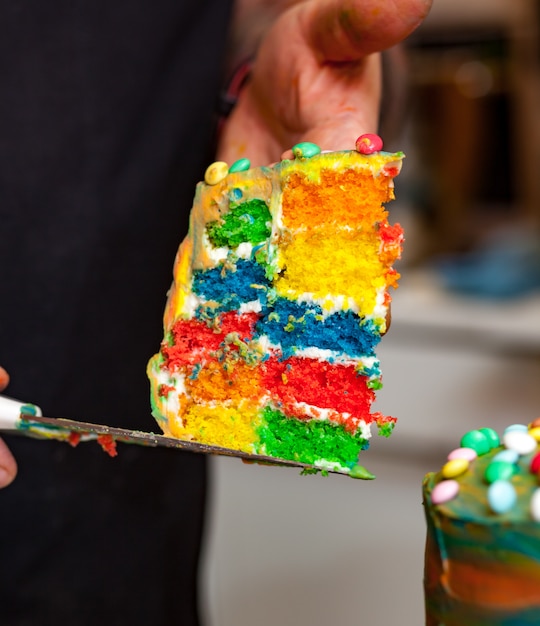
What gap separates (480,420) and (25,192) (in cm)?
123

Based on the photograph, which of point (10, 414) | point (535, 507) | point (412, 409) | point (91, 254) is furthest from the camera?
point (412, 409)

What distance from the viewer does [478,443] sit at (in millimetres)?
620

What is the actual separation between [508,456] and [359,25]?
40 cm

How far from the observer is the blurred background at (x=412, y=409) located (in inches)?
68.5

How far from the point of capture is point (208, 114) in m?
1.09

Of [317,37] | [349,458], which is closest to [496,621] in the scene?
[349,458]

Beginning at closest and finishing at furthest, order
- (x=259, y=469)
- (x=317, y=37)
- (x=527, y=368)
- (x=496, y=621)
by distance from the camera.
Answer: (x=496, y=621), (x=317, y=37), (x=527, y=368), (x=259, y=469)

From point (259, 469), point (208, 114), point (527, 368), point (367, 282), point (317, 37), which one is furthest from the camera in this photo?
point (259, 469)

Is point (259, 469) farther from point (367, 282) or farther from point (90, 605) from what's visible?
point (367, 282)

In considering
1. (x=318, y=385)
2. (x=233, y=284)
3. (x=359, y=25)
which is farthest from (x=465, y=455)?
(x=359, y=25)

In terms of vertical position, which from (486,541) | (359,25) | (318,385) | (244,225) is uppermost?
(359,25)

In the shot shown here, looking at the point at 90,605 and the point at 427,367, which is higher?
the point at 427,367

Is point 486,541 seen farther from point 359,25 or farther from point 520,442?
point 359,25

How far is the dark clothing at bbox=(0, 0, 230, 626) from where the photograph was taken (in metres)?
0.97
